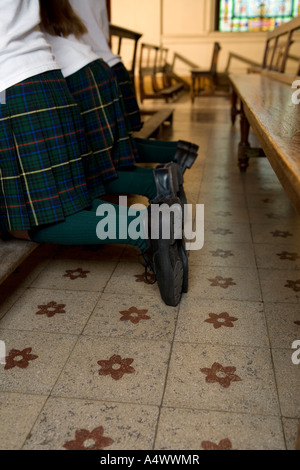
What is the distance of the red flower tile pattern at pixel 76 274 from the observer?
1.74 metres

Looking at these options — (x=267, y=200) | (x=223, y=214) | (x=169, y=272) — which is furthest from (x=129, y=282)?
(x=267, y=200)

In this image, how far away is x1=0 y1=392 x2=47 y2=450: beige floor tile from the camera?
38.2 inches

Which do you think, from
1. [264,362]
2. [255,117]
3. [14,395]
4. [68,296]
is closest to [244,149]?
[255,117]

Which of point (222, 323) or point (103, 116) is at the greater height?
point (103, 116)

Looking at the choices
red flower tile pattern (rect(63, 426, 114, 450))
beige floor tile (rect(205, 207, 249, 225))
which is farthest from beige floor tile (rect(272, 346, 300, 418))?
beige floor tile (rect(205, 207, 249, 225))

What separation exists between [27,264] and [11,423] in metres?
0.92

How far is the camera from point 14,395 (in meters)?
1.11

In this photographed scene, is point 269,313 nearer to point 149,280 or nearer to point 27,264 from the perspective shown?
point 149,280

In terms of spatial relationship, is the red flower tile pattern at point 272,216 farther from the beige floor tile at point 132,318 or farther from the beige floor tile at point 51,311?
the beige floor tile at point 51,311

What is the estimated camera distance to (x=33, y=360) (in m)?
1.24

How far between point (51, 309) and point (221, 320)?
21.6 inches

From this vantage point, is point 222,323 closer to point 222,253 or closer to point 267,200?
point 222,253

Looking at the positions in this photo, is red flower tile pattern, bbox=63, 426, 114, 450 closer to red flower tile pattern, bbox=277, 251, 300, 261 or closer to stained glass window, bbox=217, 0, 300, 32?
red flower tile pattern, bbox=277, 251, 300, 261

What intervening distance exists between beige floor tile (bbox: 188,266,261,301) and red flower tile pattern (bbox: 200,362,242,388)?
396 mm
